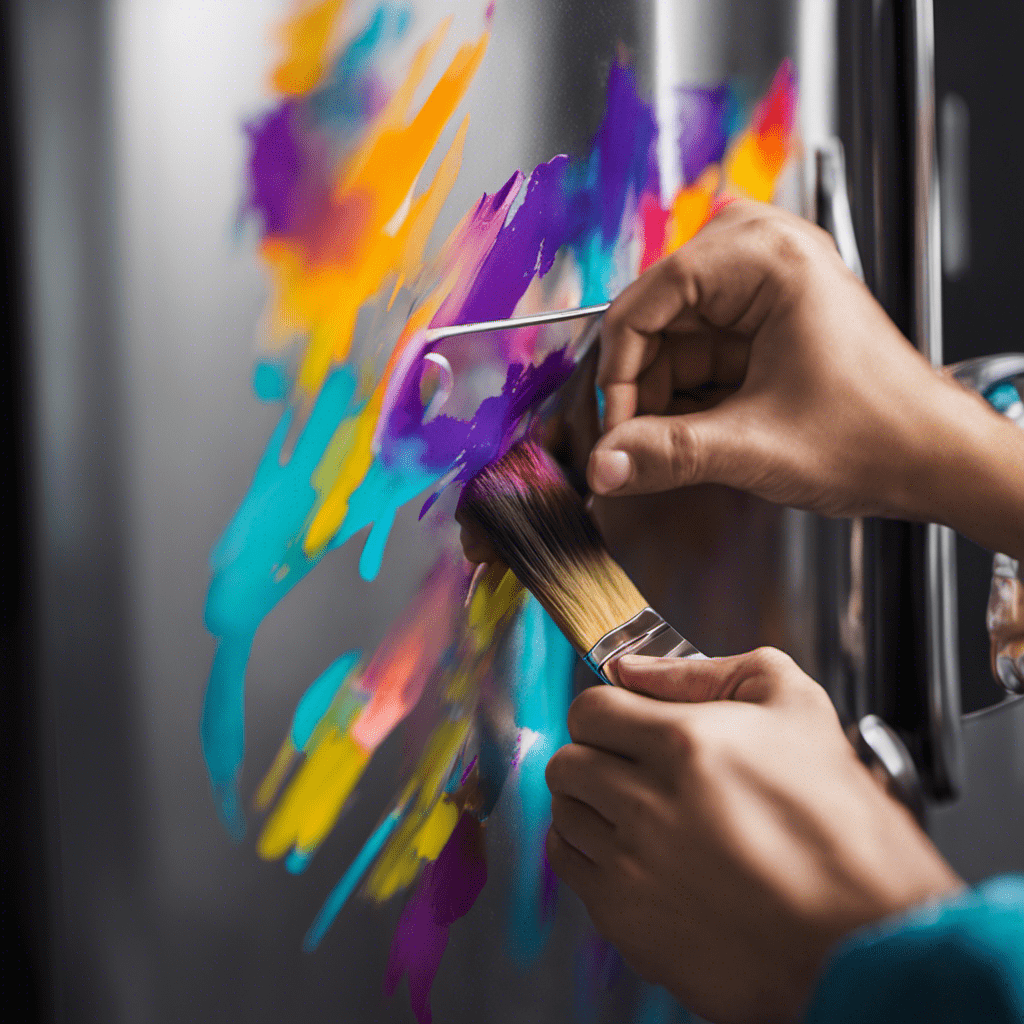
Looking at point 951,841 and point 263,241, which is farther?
point 951,841

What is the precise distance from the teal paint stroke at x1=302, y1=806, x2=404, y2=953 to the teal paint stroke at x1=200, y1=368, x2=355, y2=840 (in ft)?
0.22

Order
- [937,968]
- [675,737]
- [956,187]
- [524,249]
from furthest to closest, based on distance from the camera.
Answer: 1. [956,187]
2. [524,249]
3. [675,737]
4. [937,968]

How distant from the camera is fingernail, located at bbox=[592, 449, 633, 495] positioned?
1.75ft

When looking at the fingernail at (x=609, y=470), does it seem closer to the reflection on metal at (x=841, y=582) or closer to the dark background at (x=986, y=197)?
the reflection on metal at (x=841, y=582)

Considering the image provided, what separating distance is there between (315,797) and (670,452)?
292mm

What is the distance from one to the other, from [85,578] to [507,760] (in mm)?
269

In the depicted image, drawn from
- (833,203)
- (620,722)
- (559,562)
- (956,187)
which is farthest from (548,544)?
(956,187)

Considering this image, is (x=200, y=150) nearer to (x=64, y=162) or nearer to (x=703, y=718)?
(x=64, y=162)

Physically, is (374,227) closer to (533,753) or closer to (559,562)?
(559,562)

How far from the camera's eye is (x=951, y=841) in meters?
0.92

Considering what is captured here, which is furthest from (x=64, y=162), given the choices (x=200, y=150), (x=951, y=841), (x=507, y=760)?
(x=951, y=841)

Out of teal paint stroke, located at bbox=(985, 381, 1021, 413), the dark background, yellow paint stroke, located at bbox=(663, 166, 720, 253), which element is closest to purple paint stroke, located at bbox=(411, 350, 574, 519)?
yellow paint stroke, located at bbox=(663, 166, 720, 253)

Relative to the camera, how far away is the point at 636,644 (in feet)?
1.72

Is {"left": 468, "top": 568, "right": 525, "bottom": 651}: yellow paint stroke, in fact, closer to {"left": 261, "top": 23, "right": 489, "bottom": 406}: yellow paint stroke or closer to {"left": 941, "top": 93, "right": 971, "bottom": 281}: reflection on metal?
{"left": 261, "top": 23, "right": 489, "bottom": 406}: yellow paint stroke
